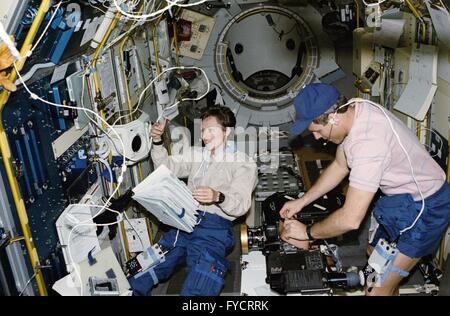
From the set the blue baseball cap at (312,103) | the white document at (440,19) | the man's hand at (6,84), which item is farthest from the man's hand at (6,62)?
the white document at (440,19)

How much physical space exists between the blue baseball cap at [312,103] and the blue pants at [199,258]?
978mm

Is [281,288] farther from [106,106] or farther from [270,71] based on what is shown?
[270,71]

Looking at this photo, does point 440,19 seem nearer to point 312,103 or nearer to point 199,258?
point 312,103

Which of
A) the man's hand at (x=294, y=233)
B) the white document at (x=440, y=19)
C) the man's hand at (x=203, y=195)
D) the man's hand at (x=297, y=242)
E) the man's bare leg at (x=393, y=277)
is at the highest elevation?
the white document at (x=440, y=19)

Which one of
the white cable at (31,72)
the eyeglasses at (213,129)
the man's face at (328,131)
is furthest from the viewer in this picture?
the eyeglasses at (213,129)

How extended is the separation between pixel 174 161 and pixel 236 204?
2.13 feet

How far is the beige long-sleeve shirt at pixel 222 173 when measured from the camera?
3107 mm

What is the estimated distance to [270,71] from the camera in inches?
259

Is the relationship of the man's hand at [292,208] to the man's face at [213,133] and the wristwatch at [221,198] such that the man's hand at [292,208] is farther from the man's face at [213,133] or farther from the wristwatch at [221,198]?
the man's face at [213,133]

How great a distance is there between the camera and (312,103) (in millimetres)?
2656

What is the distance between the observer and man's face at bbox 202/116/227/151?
3242mm

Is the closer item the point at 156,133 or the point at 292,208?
the point at 292,208

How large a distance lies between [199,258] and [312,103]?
4.06 feet

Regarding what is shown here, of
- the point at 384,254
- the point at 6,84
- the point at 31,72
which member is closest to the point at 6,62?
the point at 6,84
